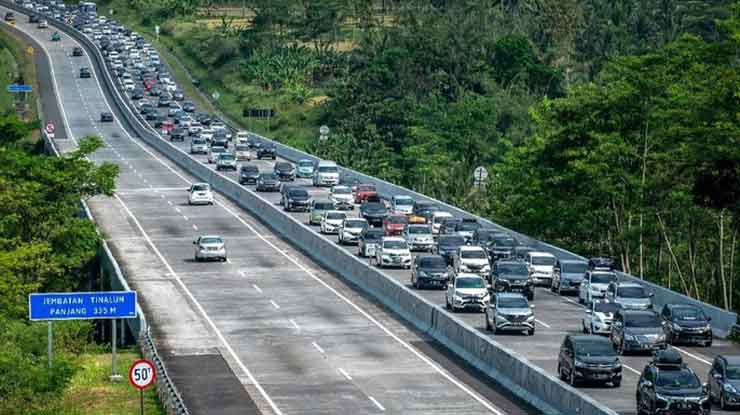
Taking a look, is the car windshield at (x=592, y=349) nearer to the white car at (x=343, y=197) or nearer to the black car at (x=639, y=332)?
the black car at (x=639, y=332)

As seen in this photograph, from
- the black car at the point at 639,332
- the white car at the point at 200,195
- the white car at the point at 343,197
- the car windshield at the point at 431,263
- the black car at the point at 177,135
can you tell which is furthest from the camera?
the black car at the point at 177,135

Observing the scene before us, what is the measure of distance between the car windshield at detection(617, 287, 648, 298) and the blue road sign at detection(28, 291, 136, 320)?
64.0 ft

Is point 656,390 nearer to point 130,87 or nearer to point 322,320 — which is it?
point 322,320

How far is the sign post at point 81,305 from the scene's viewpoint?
48781 millimetres

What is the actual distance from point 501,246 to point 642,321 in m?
23.8

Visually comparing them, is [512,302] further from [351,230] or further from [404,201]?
[404,201]

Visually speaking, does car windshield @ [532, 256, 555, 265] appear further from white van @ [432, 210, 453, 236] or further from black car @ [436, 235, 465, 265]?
white van @ [432, 210, 453, 236]

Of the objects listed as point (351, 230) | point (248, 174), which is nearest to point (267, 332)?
point (351, 230)

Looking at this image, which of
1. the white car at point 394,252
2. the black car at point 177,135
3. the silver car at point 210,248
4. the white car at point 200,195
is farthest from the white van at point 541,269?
the black car at point 177,135

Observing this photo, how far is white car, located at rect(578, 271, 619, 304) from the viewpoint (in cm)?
6456

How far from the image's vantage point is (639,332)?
5309 cm

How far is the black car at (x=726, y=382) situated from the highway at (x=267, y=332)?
200 inches

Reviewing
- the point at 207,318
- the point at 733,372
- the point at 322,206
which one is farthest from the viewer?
the point at 322,206

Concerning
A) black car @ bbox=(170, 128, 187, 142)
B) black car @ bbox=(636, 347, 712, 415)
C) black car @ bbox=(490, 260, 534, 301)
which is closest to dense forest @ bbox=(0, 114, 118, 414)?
black car @ bbox=(636, 347, 712, 415)
